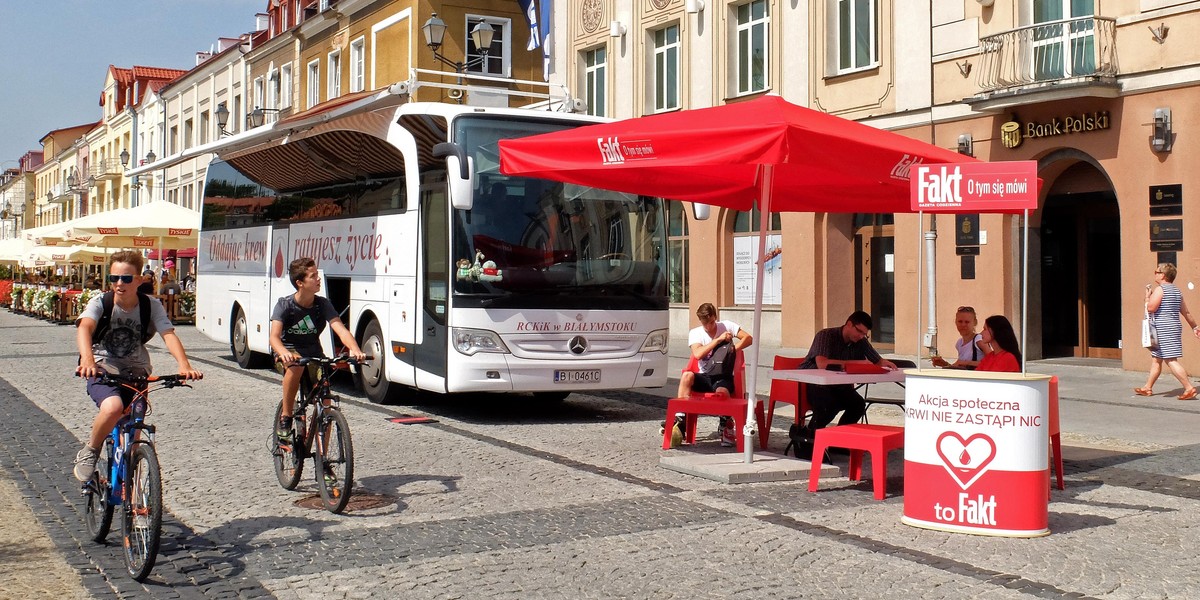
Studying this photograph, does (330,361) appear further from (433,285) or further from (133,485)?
(433,285)

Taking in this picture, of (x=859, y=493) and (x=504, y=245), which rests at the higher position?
(x=504, y=245)

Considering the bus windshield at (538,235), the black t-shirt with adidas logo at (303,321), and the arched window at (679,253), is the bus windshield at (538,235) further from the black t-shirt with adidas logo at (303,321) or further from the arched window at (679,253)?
the arched window at (679,253)

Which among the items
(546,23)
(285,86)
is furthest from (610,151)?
(285,86)

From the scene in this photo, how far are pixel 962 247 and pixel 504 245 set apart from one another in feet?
35.3

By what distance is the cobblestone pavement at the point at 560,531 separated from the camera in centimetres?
588

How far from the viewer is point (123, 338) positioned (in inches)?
260

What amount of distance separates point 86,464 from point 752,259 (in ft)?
64.9

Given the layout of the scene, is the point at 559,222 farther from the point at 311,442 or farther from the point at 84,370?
the point at 84,370

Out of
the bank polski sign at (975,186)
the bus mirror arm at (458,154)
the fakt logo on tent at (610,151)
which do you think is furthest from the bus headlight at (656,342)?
the bank polski sign at (975,186)

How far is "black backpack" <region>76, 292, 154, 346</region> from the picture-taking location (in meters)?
6.51

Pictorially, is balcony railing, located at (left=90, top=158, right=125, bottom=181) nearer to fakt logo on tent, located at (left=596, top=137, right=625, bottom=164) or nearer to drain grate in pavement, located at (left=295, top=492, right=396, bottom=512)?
fakt logo on tent, located at (left=596, top=137, right=625, bottom=164)

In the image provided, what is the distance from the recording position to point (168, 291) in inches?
1254

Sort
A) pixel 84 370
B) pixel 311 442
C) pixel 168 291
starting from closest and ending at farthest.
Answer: pixel 84 370
pixel 311 442
pixel 168 291

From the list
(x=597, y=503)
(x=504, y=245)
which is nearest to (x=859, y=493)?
(x=597, y=503)
